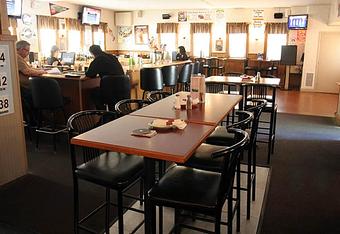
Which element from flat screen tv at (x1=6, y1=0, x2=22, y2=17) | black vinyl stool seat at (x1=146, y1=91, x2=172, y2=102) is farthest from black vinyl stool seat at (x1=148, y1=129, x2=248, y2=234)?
flat screen tv at (x1=6, y1=0, x2=22, y2=17)

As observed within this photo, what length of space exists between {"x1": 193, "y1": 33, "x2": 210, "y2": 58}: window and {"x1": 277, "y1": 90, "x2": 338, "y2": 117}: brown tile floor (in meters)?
3.21

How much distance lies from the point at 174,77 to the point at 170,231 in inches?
155

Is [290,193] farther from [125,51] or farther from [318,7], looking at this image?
[125,51]

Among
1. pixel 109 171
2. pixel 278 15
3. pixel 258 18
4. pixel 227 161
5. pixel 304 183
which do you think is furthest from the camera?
pixel 258 18

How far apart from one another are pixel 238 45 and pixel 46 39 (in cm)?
635

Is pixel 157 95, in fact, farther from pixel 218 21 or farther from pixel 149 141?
pixel 218 21

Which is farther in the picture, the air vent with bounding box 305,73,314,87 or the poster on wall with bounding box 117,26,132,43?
the poster on wall with bounding box 117,26,132,43

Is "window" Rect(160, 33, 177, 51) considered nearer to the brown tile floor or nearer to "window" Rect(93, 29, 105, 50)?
"window" Rect(93, 29, 105, 50)

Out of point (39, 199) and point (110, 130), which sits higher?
point (110, 130)

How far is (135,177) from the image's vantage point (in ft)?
6.42

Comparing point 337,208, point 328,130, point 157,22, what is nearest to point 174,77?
point 328,130

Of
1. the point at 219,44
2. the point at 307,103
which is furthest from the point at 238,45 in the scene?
the point at 307,103

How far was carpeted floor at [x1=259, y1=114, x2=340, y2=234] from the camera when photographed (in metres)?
2.48

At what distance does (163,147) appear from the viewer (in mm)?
1647
